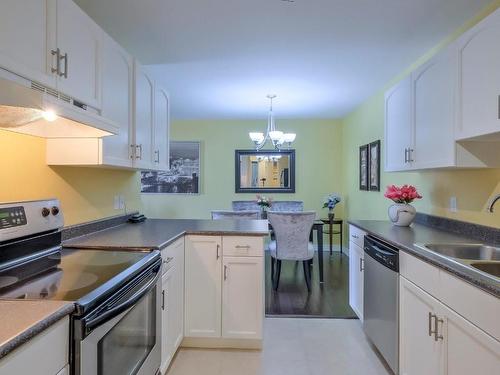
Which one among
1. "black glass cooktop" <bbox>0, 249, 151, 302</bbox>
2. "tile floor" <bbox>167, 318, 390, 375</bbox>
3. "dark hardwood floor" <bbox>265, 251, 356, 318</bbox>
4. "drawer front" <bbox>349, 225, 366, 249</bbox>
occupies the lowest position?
"tile floor" <bbox>167, 318, 390, 375</bbox>

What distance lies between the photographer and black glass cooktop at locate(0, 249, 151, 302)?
1.11 metres

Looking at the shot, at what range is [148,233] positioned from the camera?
2.29 metres

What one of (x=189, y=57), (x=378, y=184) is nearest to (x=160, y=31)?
(x=189, y=57)

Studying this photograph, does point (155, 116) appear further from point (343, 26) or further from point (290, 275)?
point (290, 275)

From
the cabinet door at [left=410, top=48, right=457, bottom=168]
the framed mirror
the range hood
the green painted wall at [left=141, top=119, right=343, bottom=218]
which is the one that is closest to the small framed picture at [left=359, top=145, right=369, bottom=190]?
the green painted wall at [left=141, top=119, right=343, bottom=218]

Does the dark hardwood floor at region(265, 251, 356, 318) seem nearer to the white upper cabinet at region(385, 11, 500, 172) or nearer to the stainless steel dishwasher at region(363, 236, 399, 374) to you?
the stainless steel dishwasher at region(363, 236, 399, 374)

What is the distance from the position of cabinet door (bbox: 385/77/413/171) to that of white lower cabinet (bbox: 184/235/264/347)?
52.1 inches

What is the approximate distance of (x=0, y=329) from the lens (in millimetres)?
811

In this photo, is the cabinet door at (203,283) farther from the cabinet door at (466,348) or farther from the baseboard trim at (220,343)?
the cabinet door at (466,348)

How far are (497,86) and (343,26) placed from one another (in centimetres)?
118

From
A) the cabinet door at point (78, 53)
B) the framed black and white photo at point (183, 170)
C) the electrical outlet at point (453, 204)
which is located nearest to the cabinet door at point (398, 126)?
the electrical outlet at point (453, 204)

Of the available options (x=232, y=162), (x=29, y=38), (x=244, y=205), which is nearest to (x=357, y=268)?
(x=29, y=38)

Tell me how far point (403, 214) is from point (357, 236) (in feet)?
1.35

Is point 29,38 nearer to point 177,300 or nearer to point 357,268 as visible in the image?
point 177,300
